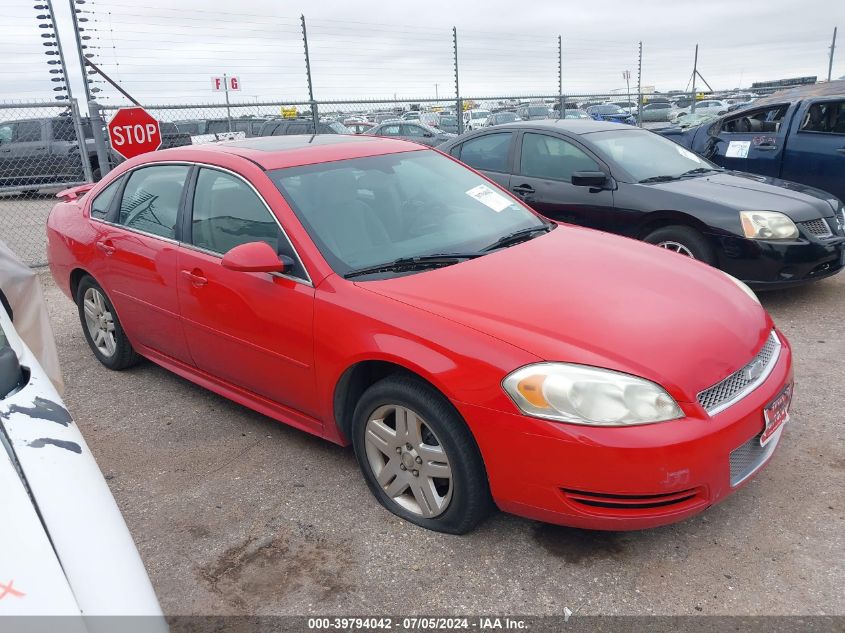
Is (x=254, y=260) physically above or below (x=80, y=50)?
below

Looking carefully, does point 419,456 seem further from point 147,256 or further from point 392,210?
point 147,256

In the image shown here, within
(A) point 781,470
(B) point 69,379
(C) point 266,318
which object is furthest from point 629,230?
(B) point 69,379

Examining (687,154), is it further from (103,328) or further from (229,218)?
(103,328)

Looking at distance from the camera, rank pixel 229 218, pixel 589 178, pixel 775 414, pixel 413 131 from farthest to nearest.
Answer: pixel 413 131, pixel 589 178, pixel 229 218, pixel 775 414

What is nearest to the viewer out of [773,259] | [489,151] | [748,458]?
[748,458]

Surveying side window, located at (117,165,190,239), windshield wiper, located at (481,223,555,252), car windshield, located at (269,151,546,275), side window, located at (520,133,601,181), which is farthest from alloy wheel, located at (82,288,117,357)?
side window, located at (520,133,601,181)

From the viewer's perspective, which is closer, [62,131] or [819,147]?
[819,147]

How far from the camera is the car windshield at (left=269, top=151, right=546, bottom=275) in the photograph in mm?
3244

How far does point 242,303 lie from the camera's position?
339 cm

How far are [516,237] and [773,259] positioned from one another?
270 cm

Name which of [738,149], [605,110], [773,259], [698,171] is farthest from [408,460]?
[605,110]


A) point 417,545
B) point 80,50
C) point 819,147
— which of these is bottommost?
point 417,545

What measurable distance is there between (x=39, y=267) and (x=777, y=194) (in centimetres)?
786

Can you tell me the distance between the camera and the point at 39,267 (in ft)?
27.8
